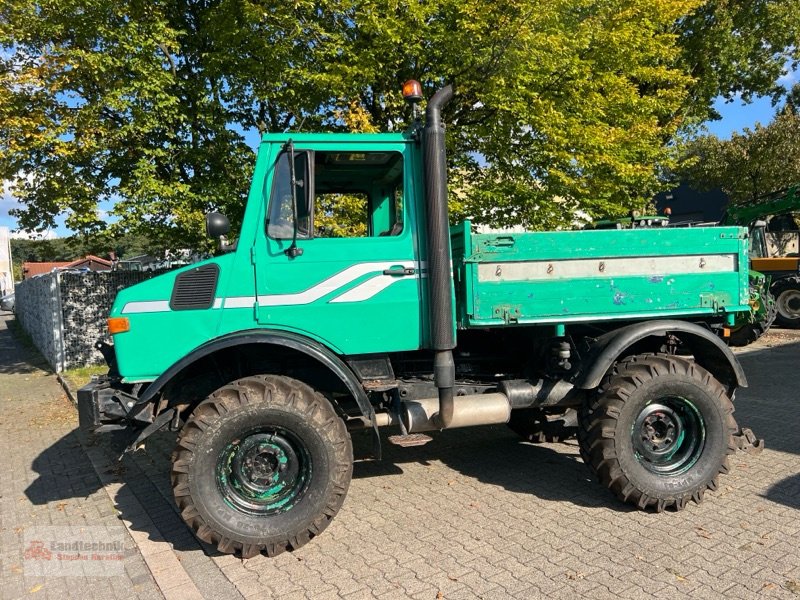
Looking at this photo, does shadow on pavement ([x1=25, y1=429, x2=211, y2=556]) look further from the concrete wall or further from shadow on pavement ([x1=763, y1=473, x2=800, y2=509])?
the concrete wall

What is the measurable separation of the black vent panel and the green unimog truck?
1 centimetres

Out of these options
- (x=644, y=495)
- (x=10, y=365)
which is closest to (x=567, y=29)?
(x=644, y=495)

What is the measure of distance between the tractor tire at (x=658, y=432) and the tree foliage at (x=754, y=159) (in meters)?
14.6

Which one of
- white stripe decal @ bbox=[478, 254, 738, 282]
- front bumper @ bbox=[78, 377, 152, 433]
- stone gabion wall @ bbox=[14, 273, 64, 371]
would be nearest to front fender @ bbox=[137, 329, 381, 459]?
front bumper @ bbox=[78, 377, 152, 433]

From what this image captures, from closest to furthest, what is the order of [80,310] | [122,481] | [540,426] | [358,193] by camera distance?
1. [358,193]
2. [122,481]
3. [540,426]
4. [80,310]

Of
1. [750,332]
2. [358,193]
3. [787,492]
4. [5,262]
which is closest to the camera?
[787,492]

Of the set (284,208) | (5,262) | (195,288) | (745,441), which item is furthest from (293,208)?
(5,262)

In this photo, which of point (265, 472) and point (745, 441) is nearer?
point (265, 472)

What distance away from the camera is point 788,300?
13.6m

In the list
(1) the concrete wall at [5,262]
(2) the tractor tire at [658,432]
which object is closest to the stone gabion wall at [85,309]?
(2) the tractor tire at [658,432]

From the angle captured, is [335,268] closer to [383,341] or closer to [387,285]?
[387,285]

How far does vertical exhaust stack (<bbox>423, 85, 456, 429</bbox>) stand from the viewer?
3904mm

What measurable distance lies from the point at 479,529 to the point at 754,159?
1854 cm

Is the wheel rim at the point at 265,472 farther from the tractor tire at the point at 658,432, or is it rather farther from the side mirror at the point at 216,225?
the tractor tire at the point at 658,432
